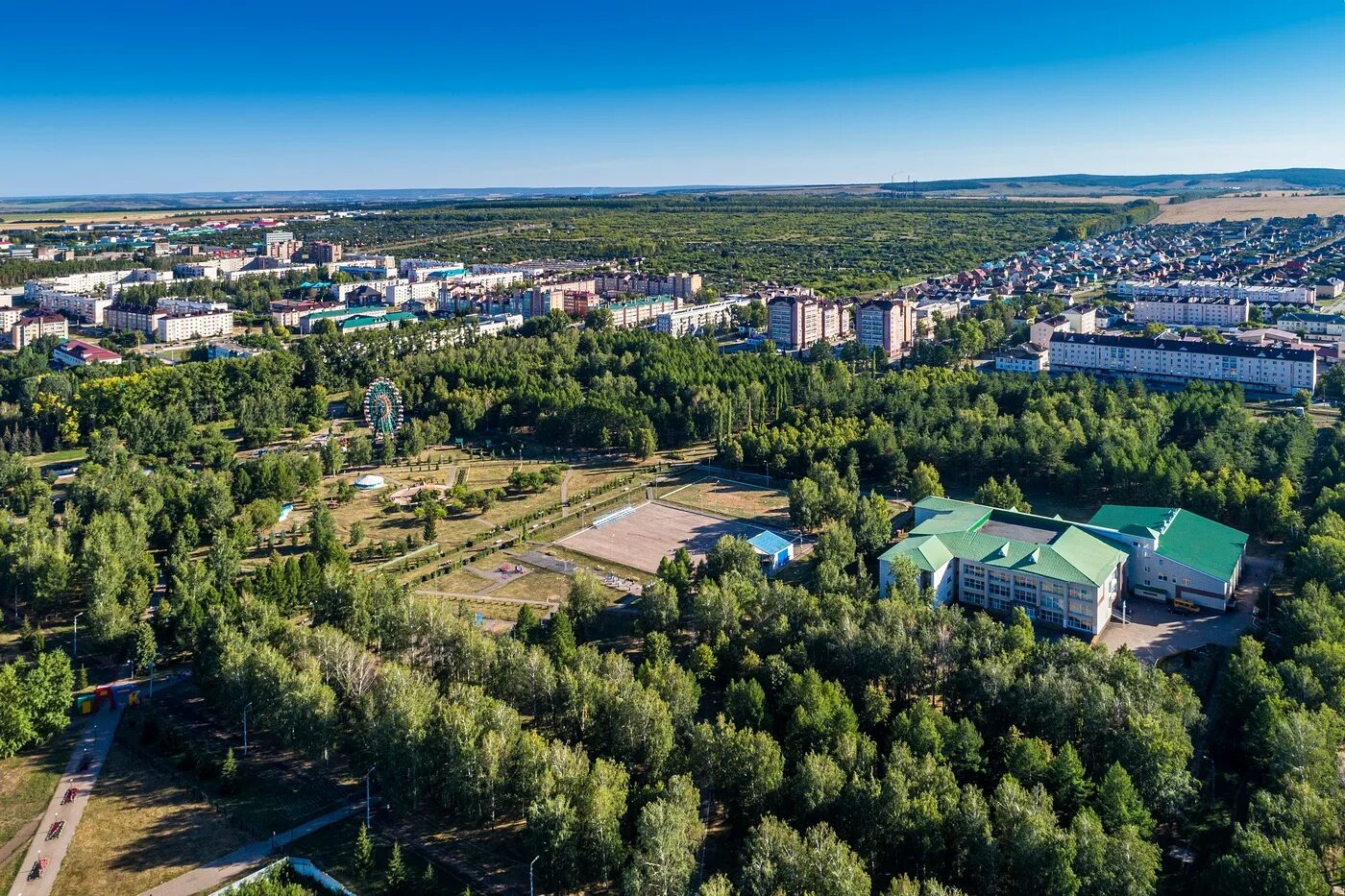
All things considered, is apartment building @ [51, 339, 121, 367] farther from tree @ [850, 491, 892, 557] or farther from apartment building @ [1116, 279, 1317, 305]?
apartment building @ [1116, 279, 1317, 305]

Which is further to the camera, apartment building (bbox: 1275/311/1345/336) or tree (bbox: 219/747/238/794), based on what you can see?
apartment building (bbox: 1275/311/1345/336)

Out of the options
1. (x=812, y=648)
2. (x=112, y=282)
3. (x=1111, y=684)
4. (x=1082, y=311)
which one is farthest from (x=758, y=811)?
(x=112, y=282)

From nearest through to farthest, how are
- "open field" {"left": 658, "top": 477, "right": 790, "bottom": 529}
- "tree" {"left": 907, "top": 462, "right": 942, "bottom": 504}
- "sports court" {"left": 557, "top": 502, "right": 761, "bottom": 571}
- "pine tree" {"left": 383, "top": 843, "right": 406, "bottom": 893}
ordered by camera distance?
"pine tree" {"left": 383, "top": 843, "right": 406, "bottom": 893}
"sports court" {"left": 557, "top": 502, "right": 761, "bottom": 571}
"tree" {"left": 907, "top": 462, "right": 942, "bottom": 504}
"open field" {"left": 658, "top": 477, "right": 790, "bottom": 529}

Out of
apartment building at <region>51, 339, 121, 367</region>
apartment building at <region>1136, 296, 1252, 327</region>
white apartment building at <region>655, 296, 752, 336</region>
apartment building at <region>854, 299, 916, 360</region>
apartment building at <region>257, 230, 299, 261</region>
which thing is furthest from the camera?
apartment building at <region>257, 230, 299, 261</region>

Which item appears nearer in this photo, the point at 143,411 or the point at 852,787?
the point at 852,787

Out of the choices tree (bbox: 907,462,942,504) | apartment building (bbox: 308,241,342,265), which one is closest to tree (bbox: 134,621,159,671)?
tree (bbox: 907,462,942,504)

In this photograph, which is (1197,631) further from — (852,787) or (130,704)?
(130,704)

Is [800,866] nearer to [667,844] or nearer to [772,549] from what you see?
[667,844]
